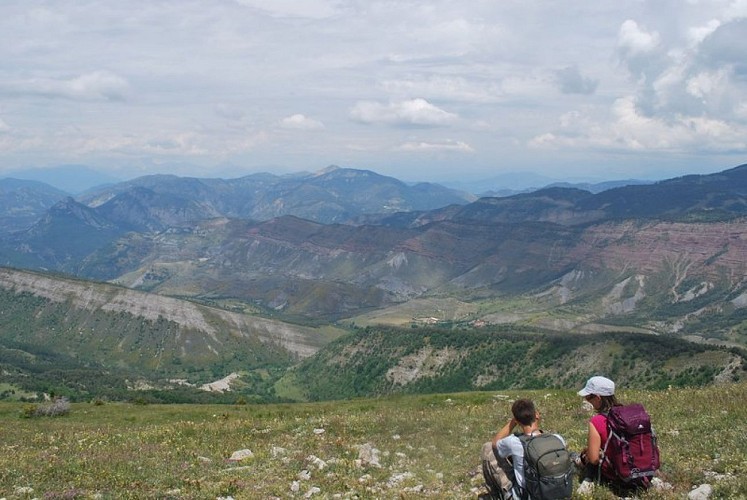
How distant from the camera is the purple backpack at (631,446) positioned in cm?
1341

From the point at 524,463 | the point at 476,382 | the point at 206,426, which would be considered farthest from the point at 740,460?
the point at 476,382

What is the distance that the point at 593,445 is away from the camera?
1394 centimetres

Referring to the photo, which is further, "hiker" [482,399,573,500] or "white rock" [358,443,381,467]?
"white rock" [358,443,381,467]

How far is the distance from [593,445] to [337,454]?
37.6 ft

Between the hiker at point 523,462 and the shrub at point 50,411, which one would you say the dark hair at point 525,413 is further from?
the shrub at point 50,411

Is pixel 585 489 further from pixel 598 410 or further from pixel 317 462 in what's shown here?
pixel 317 462

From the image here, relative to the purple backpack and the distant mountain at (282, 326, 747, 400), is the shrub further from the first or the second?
the distant mountain at (282, 326, 747, 400)

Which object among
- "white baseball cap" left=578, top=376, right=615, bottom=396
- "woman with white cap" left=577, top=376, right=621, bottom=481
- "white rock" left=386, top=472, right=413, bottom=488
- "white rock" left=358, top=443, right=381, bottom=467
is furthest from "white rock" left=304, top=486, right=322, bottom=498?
"white baseball cap" left=578, top=376, right=615, bottom=396

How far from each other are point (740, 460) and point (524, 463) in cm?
687

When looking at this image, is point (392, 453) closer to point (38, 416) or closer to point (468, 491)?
point (468, 491)

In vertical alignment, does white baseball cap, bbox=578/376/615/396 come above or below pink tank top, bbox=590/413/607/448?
above

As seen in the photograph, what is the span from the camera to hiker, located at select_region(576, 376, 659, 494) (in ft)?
44.2

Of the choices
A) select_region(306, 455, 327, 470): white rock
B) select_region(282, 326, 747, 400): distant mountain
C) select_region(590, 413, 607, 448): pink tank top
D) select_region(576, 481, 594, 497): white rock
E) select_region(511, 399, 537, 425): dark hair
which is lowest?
select_region(282, 326, 747, 400): distant mountain

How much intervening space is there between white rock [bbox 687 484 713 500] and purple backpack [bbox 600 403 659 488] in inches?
40.6
